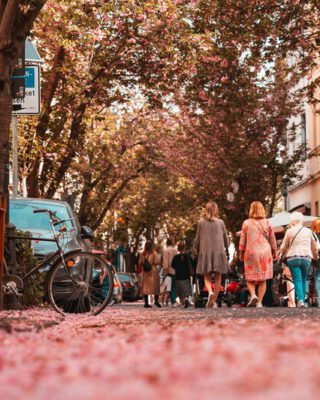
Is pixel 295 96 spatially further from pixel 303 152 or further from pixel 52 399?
pixel 52 399

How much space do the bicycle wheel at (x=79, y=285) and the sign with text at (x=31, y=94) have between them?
469cm

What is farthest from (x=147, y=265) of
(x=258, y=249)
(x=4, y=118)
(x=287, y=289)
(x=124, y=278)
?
(x=124, y=278)

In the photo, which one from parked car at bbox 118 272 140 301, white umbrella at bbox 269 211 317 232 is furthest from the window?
white umbrella at bbox 269 211 317 232

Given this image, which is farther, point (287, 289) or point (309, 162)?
point (309, 162)

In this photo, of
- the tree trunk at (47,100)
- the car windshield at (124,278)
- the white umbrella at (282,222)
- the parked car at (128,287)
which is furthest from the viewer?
the car windshield at (124,278)

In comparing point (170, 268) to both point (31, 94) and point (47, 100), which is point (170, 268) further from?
point (31, 94)

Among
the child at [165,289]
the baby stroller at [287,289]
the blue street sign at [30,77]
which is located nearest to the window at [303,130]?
the child at [165,289]

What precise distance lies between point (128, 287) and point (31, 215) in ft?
111

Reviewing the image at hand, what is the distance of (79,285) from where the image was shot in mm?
13695

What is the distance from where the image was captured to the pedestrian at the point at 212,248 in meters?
20.1

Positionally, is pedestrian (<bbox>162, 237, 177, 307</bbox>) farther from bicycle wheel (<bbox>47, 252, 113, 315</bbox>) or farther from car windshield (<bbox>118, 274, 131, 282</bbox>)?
car windshield (<bbox>118, 274, 131, 282</bbox>)

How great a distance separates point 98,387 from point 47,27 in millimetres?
22724

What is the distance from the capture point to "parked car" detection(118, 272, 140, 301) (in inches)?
2025

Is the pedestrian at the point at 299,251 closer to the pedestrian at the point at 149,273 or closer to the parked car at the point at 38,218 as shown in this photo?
the parked car at the point at 38,218
